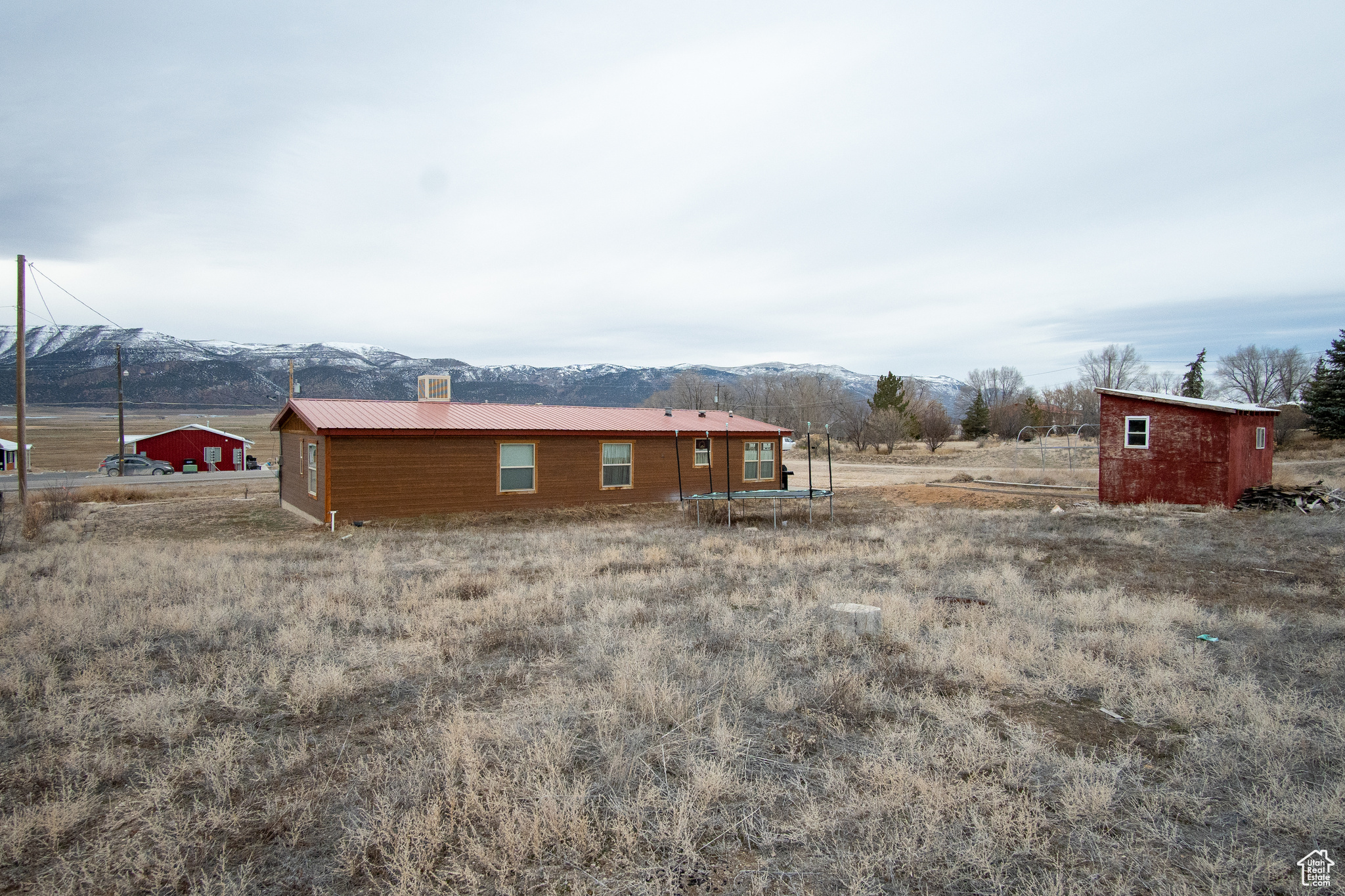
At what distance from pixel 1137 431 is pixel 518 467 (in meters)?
16.9

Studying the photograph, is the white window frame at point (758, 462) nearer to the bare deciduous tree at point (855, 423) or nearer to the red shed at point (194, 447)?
the bare deciduous tree at point (855, 423)

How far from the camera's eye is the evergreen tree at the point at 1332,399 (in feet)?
118

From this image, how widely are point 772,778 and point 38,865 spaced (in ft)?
11.6

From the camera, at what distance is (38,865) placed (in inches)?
123

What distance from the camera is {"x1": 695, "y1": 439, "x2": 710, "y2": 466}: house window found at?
22.2 m

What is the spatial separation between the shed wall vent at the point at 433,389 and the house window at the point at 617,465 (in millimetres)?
5711

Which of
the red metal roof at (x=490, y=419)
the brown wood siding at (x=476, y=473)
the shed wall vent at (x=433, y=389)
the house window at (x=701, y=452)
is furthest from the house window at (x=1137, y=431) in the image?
the shed wall vent at (x=433, y=389)

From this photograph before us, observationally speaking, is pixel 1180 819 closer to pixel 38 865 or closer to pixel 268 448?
pixel 38 865

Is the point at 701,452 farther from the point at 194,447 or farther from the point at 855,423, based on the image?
the point at 855,423

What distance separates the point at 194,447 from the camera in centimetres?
4553

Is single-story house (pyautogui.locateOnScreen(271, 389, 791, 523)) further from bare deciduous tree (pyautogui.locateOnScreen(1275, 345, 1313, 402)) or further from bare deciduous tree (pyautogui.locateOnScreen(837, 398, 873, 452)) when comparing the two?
bare deciduous tree (pyautogui.locateOnScreen(1275, 345, 1313, 402))

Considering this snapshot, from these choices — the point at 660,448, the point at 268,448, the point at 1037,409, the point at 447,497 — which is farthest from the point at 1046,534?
the point at 268,448

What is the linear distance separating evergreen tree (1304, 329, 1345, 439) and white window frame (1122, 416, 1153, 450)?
27744mm

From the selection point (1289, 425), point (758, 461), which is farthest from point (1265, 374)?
point (758, 461)
